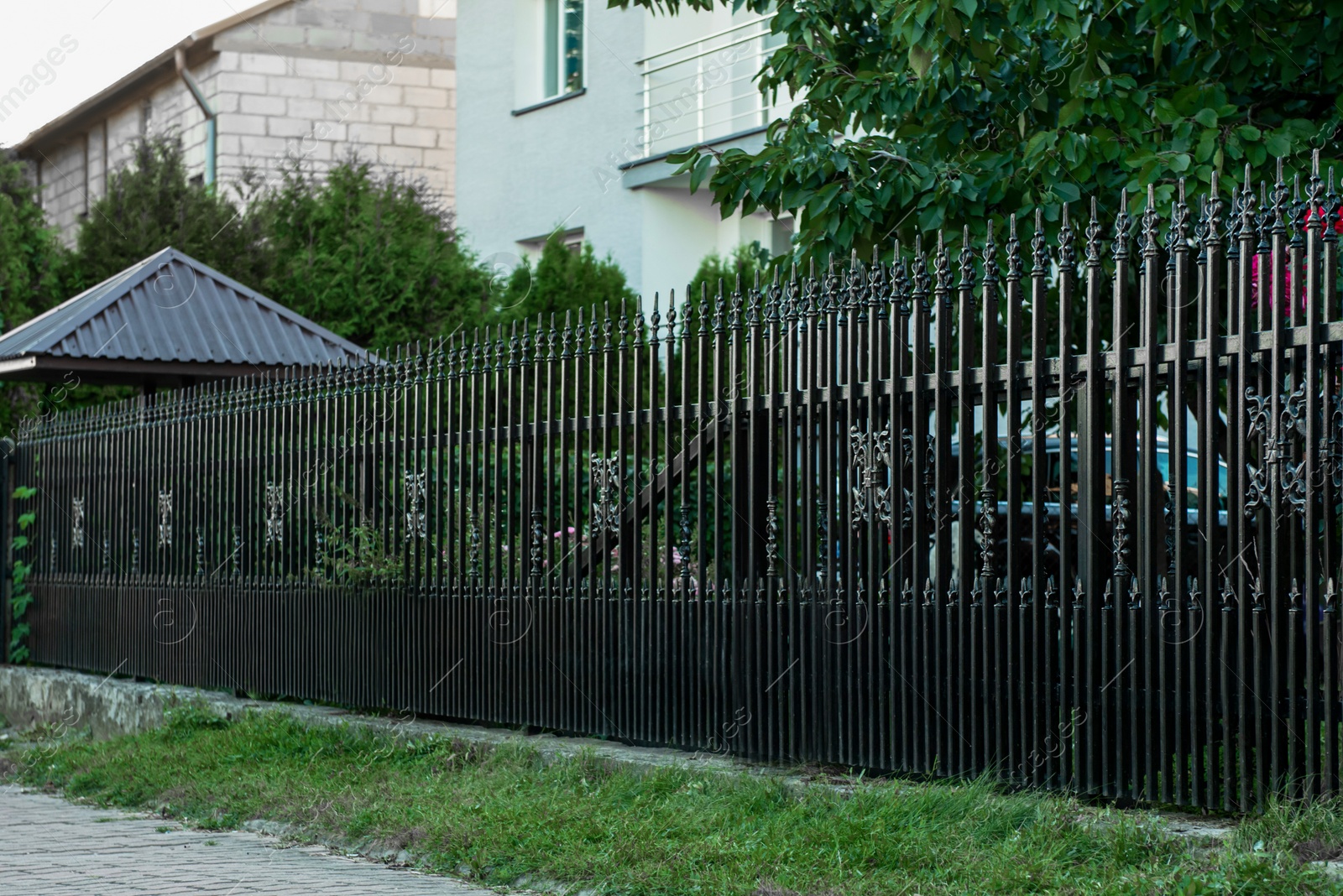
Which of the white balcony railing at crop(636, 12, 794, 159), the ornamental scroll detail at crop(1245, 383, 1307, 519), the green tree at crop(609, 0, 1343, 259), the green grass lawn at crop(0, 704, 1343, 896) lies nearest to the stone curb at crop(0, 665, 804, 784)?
the green grass lawn at crop(0, 704, 1343, 896)

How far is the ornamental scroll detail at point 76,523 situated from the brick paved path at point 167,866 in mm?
5255

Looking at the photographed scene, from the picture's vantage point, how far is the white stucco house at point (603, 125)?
18.2 m

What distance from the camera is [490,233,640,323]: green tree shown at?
17828 mm

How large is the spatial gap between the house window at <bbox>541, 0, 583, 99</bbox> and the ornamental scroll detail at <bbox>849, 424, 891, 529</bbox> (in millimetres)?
13618

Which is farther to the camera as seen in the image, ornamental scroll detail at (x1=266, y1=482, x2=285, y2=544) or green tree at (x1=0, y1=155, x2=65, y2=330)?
green tree at (x1=0, y1=155, x2=65, y2=330)

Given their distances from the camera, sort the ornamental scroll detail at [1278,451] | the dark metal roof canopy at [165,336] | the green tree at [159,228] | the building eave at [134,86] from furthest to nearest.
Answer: the building eave at [134,86] < the green tree at [159,228] < the dark metal roof canopy at [165,336] < the ornamental scroll detail at [1278,451]

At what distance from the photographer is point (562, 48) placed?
20.2m

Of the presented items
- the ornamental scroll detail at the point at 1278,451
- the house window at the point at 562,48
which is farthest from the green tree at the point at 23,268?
the ornamental scroll detail at the point at 1278,451

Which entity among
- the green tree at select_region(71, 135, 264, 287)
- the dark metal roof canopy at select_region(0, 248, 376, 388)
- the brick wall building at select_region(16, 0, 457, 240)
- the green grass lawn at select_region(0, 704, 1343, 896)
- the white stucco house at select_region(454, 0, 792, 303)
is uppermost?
the brick wall building at select_region(16, 0, 457, 240)

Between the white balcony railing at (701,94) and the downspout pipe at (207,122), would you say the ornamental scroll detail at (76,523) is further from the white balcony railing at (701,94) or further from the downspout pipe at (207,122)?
the downspout pipe at (207,122)

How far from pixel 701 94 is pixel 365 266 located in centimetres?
414

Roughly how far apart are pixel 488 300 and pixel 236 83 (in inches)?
296

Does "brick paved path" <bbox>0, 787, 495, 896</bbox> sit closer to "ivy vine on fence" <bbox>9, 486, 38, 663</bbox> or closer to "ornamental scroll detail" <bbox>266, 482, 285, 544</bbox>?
"ornamental scroll detail" <bbox>266, 482, 285, 544</bbox>

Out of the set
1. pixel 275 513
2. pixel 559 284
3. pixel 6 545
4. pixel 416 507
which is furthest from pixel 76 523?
pixel 559 284
